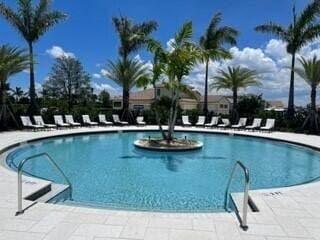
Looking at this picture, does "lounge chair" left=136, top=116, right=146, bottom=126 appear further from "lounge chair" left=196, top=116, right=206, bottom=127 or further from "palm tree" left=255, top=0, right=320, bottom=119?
"palm tree" left=255, top=0, right=320, bottom=119

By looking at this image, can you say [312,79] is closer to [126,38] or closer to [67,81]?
[126,38]

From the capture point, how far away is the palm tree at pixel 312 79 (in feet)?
62.2

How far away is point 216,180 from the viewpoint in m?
8.56

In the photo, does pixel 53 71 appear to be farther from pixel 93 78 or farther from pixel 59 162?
pixel 59 162

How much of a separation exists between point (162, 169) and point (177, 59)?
18.2 ft

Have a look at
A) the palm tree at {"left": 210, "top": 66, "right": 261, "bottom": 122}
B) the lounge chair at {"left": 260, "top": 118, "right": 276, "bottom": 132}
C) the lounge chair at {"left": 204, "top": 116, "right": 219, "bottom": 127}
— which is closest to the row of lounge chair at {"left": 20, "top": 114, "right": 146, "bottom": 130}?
the lounge chair at {"left": 204, "top": 116, "right": 219, "bottom": 127}

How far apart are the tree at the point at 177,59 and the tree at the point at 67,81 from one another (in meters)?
41.5

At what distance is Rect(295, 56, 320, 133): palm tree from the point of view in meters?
19.0

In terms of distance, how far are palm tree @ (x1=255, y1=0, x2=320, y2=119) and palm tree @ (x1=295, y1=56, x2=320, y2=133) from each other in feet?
2.94

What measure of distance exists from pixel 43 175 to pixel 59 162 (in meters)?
2.12

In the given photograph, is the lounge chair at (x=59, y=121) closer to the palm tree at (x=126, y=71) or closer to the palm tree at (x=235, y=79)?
the palm tree at (x=126, y=71)

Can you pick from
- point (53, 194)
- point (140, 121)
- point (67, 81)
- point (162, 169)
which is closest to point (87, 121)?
point (140, 121)

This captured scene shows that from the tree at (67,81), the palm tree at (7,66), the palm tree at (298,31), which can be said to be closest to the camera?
the palm tree at (7,66)

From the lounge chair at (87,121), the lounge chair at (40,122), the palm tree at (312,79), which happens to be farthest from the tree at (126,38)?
the palm tree at (312,79)
